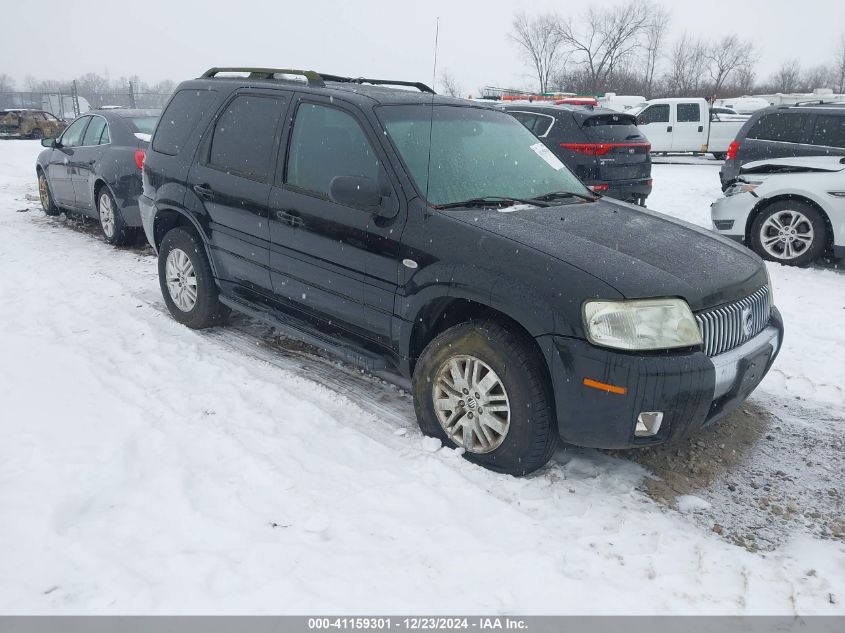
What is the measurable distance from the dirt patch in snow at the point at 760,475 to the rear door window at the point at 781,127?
223 inches

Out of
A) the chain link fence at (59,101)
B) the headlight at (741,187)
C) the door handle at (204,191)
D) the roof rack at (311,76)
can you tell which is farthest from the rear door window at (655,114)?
the chain link fence at (59,101)

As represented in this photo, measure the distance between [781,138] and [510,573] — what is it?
8.15 metres

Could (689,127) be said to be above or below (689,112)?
below

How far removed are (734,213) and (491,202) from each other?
17.4ft

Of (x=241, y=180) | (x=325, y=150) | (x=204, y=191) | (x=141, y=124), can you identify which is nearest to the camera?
(x=325, y=150)

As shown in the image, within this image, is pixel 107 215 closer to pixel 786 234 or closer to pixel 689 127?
pixel 786 234

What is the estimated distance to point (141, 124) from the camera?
805cm

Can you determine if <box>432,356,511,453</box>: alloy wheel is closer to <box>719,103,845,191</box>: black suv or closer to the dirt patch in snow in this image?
the dirt patch in snow

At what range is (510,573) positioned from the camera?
8.50 feet

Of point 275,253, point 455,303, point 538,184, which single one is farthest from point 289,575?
point 538,184

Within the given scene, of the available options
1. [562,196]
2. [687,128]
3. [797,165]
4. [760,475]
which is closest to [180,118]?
[562,196]

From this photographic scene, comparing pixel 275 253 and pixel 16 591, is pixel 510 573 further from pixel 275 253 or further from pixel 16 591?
pixel 275 253

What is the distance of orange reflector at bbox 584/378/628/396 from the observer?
9.29 feet

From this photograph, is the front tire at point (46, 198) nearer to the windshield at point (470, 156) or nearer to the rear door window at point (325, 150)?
the rear door window at point (325, 150)
